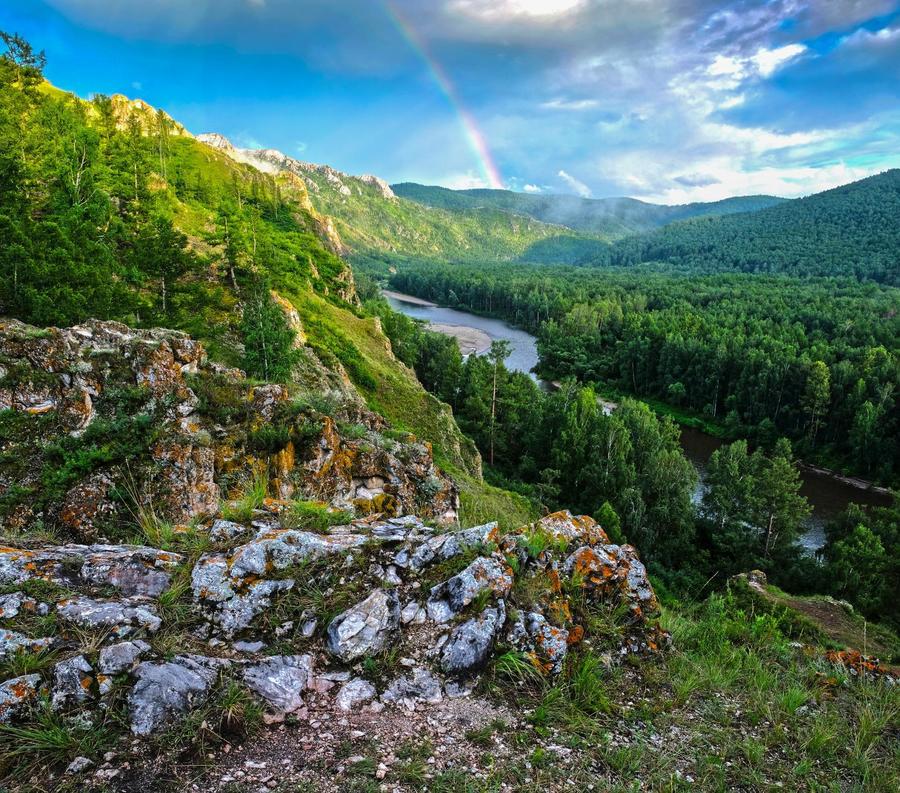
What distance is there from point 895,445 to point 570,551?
71719 mm

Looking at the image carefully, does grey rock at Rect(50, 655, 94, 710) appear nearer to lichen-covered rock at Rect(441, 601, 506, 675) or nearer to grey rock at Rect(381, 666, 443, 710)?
grey rock at Rect(381, 666, 443, 710)

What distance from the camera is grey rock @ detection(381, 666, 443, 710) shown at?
5.54 m

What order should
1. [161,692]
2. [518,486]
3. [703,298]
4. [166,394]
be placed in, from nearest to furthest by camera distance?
[161,692]
[166,394]
[518,486]
[703,298]

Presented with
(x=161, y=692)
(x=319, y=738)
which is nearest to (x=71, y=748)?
(x=161, y=692)

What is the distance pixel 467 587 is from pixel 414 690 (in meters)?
1.45

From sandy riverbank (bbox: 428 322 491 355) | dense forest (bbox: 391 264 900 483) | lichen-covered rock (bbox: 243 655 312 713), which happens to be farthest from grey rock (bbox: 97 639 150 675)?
sandy riverbank (bbox: 428 322 491 355)

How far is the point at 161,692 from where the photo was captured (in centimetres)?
479

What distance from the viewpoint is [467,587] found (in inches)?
264

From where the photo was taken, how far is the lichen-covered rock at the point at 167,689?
15.1 feet

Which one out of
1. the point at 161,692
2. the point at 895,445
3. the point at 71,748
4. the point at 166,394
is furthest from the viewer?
the point at 895,445

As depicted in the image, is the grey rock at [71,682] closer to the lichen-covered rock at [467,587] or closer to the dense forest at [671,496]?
the lichen-covered rock at [467,587]

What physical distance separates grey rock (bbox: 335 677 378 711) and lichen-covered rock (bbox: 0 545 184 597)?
275 cm

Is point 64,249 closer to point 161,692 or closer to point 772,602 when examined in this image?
point 161,692

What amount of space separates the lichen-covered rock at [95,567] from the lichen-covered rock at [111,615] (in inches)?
18.7
